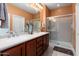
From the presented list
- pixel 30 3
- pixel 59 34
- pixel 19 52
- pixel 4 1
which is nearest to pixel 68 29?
pixel 59 34

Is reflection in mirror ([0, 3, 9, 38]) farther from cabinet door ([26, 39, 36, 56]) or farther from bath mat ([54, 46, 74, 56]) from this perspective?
bath mat ([54, 46, 74, 56])

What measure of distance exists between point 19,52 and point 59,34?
2.75 ft

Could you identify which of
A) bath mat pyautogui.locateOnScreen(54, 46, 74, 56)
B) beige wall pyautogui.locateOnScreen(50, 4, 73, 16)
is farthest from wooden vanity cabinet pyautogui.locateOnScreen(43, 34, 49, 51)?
beige wall pyautogui.locateOnScreen(50, 4, 73, 16)

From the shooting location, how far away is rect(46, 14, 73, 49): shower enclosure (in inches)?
62.2

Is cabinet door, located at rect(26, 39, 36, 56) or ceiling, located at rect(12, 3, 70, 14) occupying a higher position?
ceiling, located at rect(12, 3, 70, 14)

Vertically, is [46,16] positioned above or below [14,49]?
above

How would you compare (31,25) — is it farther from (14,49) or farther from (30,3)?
(14,49)

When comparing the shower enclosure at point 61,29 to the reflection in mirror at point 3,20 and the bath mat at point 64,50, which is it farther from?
the reflection in mirror at point 3,20

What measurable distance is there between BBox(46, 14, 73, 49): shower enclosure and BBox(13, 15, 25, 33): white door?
0.46 metres

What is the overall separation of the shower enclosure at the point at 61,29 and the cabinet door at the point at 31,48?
0.33 m

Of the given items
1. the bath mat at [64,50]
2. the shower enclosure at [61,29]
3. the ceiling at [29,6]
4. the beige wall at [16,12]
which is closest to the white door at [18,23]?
the beige wall at [16,12]

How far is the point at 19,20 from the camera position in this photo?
4.73ft

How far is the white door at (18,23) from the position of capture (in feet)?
4.63

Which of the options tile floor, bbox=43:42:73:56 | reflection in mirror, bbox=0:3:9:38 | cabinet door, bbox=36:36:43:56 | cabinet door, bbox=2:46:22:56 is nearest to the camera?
cabinet door, bbox=2:46:22:56
